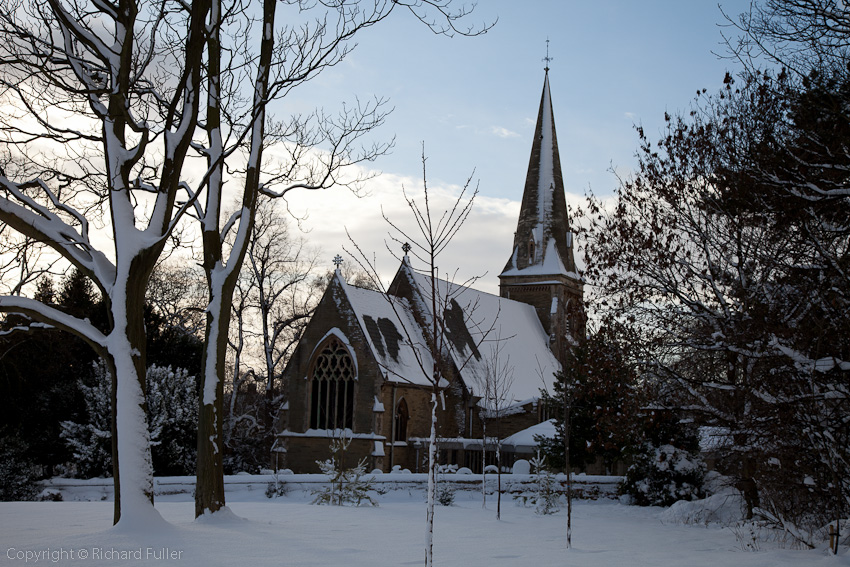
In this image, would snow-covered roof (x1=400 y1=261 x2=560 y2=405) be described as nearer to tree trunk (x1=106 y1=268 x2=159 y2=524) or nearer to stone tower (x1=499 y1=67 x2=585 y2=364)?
stone tower (x1=499 y1=67 x2=585 y2=364)

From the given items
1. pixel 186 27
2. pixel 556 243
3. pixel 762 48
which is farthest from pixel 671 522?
pixel 556 243

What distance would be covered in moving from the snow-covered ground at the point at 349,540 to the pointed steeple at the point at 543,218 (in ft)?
96.9

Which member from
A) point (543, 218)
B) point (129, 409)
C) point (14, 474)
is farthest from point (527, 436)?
point (129, 409)

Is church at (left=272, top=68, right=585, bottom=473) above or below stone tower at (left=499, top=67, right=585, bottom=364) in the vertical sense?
below

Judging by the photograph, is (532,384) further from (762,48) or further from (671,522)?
(762,48)

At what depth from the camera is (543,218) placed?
4750cm

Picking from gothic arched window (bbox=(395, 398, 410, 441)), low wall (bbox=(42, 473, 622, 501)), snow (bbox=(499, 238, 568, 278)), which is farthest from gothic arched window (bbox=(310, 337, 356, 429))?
snow (bbox=(499, 238, 568, 278))

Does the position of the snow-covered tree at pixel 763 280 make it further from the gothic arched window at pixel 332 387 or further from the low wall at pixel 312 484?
the gothic arched window at pixel 332 387

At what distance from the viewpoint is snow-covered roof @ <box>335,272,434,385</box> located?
32.6 m

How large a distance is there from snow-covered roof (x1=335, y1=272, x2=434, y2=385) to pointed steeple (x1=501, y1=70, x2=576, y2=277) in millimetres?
13278

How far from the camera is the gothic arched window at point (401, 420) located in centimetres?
3303

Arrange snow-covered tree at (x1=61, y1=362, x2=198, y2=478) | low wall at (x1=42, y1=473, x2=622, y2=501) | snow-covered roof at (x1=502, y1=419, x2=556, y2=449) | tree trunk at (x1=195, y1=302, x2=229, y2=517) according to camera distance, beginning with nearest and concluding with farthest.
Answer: tree trunk at (x1=195, y1=302, x2=229, y2=517), low wall at (x1=42, y1=473, x2=622, y2=501), snow-covered tree at (x1=61, y1=362, x2=198, y2=478), snow-covered roof at (x1=502, y1=419, x2=556, y2=449)

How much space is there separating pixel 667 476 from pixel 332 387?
50.6 ft

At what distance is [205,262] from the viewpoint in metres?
13.8
